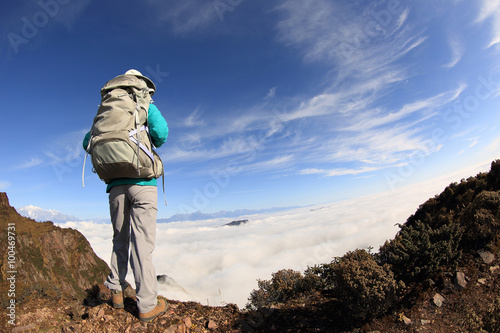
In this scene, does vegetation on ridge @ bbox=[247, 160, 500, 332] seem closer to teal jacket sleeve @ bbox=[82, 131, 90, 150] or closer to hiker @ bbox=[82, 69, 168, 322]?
hiker @ bbox=[82, 69, 168, 322]

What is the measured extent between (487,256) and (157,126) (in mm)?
5999

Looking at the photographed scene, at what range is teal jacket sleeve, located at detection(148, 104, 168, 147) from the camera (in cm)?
344

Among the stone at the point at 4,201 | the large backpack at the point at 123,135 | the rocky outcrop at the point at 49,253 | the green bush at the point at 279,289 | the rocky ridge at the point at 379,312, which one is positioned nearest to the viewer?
the large backpack at the point at 123,135

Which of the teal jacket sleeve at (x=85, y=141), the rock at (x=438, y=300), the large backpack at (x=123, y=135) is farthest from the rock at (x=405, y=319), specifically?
the teal jacket sleeve at (x=85, y=141)

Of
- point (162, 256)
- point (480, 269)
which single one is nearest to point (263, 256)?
point (162, 256)

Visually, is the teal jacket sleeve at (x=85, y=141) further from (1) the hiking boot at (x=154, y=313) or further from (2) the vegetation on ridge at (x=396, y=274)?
(2) the vegetation on ridge at (x=396, y=274)

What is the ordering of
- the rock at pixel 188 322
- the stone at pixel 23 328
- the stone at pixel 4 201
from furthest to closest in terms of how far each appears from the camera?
1. the stone at pixel 4 201
2. the rock at pixel 188 322
3. the stone at pixel 23 328

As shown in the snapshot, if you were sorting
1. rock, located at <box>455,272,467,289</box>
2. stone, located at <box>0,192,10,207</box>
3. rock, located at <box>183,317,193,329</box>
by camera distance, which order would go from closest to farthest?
rock, located at <box>183,317,193,329</box>, rock, located at <box>455,272,467,289</box>, stone, located at <box>0,192,10,207</box>

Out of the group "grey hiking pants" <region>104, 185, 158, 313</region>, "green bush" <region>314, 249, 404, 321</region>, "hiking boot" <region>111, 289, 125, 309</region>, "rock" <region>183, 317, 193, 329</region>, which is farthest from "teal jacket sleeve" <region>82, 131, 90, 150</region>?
"green bush" <region>314, 249, 404, 321</region>

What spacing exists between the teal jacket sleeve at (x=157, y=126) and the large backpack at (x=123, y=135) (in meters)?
0.07

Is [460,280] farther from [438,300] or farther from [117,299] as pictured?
[117,299]

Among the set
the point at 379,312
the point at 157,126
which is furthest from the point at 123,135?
the point at 379,312

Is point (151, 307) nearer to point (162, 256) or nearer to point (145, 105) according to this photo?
point (145, 105)

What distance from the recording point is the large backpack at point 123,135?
303cm
